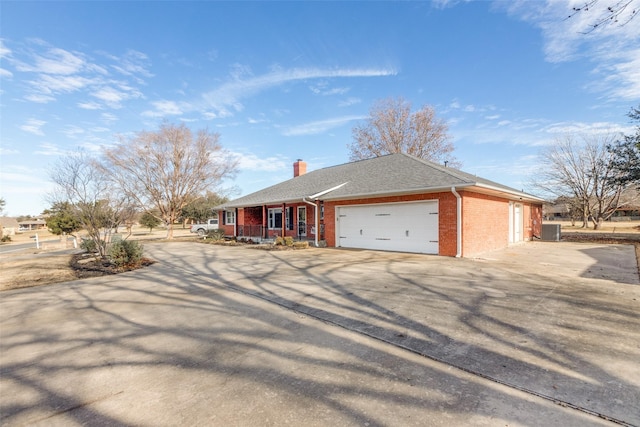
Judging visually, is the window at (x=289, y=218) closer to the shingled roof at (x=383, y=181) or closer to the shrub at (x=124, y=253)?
the shingled roof at (x=383, y=181)

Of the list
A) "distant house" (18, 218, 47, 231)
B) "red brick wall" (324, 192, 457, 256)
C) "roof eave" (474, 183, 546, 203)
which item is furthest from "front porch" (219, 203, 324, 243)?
"distant house" (18, 218, 47, 231)

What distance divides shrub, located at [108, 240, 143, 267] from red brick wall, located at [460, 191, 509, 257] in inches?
487

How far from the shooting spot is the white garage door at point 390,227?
11.6 m

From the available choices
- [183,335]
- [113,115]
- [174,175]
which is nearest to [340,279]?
[183,335]

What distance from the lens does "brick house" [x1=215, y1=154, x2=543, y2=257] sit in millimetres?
11055

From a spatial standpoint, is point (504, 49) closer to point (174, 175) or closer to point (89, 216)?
point (89, 216)

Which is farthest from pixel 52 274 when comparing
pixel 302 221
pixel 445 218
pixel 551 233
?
pixel 551 233

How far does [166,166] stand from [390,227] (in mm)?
21233

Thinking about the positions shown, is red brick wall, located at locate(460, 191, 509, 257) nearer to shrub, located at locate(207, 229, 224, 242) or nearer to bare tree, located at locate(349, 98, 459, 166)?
shrub, located at locate(207, 229, 224, 242)

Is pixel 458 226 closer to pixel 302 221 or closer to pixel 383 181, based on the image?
pixel 383 181

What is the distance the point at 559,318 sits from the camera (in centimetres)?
440

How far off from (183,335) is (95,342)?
1.20 m

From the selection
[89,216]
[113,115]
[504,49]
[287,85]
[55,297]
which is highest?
[287,85]

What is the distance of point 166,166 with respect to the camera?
25312 millimetres
